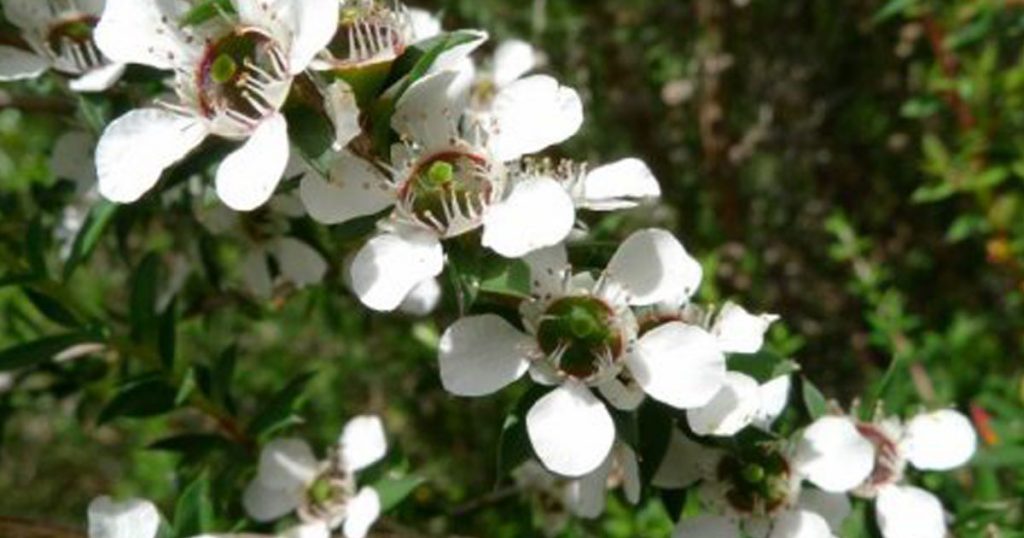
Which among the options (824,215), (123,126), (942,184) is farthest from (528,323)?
(824,215)

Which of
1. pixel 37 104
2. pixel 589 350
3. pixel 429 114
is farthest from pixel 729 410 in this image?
pixel 37 104

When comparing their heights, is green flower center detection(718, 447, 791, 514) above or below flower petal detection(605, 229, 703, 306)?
below

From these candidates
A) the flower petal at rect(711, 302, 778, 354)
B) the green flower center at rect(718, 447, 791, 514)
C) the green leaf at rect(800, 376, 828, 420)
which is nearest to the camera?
the flower petal at rect(711, 302, 778, 354)

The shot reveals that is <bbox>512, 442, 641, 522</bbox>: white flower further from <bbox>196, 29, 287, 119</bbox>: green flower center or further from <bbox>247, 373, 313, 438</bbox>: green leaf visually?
<bbox>196, 29, 287, 119</bbox>: green flower center

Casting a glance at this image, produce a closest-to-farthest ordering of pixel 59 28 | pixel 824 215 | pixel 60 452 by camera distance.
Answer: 1. pixel 59 28
2. pixel 824 215
3. pixel 60 452

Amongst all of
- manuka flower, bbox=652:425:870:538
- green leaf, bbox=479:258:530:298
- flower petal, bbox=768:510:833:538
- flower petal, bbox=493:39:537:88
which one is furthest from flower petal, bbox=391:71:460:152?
flower petal, bbox=493:39:537:88

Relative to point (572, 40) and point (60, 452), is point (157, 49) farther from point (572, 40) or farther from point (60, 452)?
point (60, 452)

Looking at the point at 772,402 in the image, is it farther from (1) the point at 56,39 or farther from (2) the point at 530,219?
(1) the point at 56,39
